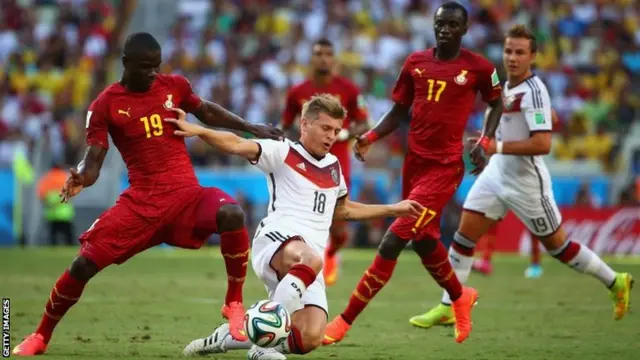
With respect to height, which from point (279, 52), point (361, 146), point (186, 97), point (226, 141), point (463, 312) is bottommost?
point (279, 52)

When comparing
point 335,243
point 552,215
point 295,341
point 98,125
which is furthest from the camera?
point 335,243

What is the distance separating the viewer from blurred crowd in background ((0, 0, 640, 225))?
27.0 metres

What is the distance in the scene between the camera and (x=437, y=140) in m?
10.8

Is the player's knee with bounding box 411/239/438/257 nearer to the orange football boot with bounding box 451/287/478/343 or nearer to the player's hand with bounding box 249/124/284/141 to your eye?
the orange football boot with bounding box 451/287/478/343

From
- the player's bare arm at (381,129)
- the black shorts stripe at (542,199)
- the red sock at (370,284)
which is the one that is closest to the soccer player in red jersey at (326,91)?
the black shorts stripe at (542,199)

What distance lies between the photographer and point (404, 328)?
11359 millimetres

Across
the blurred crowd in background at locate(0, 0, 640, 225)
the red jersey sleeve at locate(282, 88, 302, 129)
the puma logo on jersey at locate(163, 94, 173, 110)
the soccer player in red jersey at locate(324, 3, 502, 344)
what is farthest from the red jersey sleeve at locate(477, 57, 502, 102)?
the blurred crowd in background at locate(0, 0, 640, 225)

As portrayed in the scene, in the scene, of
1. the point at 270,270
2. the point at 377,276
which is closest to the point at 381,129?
the point at 377,276

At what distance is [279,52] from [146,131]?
20036 mm

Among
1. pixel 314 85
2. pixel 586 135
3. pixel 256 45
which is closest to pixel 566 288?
pixel 314 85

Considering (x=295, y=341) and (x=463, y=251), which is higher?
(x=295, y=341)

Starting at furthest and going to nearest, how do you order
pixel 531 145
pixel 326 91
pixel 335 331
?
1. pixel 326 91
2. pixel 531 145
3. pixel 335 331

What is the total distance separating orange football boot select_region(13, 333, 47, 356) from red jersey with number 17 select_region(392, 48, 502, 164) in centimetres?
372
